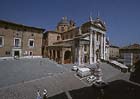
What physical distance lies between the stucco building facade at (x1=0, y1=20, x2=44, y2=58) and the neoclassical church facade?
536 cm

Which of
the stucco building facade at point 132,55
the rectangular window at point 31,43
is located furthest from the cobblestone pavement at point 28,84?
the stucco building facade at point 132,55

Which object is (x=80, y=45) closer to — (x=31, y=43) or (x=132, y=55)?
(x=31, y=43)

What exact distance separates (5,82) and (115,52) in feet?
230

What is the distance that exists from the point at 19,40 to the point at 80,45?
14.1 metres

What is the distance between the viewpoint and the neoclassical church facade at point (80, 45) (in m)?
34.9

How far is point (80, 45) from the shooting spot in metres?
34.9

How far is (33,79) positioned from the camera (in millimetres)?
18594

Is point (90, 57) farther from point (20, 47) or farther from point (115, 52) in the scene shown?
point (115, 52)

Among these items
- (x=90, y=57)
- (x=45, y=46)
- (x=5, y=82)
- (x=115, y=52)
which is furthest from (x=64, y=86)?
(x=115, y=52)

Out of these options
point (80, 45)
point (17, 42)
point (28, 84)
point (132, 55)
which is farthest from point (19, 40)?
point (132, 55)

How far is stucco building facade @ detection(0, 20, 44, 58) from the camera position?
2905 centimetres

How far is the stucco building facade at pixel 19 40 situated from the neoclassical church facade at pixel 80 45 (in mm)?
5364

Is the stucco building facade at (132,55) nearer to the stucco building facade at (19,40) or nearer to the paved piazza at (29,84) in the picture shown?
the stucco building facade at (19,40)

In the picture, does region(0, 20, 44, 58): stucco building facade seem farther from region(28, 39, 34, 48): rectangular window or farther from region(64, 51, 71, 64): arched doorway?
region(64, 51, 71, 64): arched doorway
